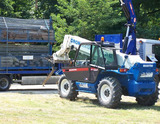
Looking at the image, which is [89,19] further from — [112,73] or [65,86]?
[112,73]

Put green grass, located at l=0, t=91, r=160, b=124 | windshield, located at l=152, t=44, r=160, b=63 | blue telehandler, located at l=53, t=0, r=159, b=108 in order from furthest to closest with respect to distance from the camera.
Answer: windshield, located at l=152, t=44, r=160, b=63, blue telehandler, located at l=53, t=0, r=159, b=108, green grass, located at l=0, t=91, r=160, b=124

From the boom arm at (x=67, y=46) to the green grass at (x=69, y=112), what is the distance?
2.15 m

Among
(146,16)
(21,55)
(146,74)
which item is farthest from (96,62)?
(146,16)

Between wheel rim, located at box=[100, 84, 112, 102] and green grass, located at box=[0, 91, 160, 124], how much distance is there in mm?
334

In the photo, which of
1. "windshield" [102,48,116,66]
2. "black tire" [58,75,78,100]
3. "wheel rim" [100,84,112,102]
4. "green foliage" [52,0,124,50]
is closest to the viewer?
"wheel rim" [100,84,112,102]

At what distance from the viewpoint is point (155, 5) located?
110 feet

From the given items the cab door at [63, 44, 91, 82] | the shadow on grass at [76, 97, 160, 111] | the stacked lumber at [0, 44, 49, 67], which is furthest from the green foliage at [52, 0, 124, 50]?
the shadow on grass at [76, 97, 160, 111]

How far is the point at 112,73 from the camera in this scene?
44.9 feet

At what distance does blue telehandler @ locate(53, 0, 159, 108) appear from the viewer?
42.6ft

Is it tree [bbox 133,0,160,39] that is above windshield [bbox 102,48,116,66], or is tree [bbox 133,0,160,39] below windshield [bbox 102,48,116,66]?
above

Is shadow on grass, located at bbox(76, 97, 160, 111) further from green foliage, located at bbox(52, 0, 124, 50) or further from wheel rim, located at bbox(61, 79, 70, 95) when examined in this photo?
green foliage, located at bbox(52, 0, 124, 50)

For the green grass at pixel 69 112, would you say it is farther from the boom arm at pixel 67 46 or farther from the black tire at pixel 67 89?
the boom arm at pixel 67 46

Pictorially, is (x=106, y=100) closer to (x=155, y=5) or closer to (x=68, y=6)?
(x=68, y=6)

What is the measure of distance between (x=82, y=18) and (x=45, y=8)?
274 inches
